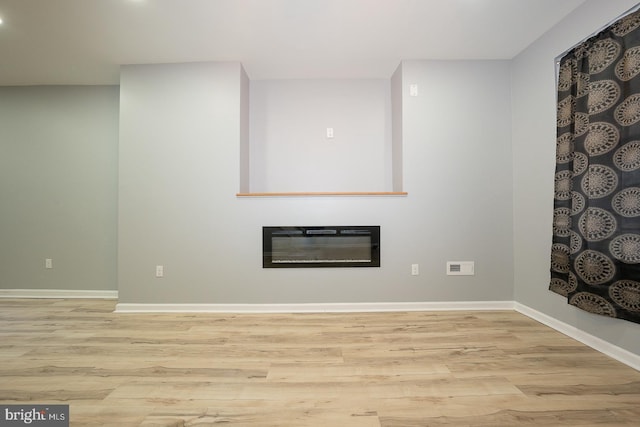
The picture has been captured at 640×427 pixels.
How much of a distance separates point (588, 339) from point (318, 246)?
7.29 feet

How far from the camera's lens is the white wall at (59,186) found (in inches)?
134

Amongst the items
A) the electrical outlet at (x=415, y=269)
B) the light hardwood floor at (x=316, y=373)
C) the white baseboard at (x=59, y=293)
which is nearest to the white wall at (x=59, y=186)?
the white baseboard at (x=59, y=293)

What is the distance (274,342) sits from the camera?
2.13m

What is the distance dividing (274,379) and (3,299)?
12.6 feet

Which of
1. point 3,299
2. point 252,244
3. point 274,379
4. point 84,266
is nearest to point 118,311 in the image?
point 84,266

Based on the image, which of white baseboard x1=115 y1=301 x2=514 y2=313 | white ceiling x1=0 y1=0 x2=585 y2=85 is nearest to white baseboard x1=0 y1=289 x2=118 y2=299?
white baseboard x1=115 y1=301 x2=514 y2=313

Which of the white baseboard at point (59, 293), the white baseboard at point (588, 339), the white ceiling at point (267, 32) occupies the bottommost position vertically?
A: the white baseboard at point (59, 293)

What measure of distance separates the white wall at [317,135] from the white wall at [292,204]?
47 centimetres

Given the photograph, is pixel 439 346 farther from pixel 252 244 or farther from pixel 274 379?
pixel 252 244

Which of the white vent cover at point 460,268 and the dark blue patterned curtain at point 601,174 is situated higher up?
the dark blue patterned curtain at point 601,174

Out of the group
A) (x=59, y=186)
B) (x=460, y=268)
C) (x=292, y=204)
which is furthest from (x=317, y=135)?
(x=59, y=186)

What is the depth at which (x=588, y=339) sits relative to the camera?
2043mm

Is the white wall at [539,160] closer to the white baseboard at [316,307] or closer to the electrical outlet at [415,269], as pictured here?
the white baseboard at [316,307]

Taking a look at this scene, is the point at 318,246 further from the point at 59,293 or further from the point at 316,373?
the point at 59,293
